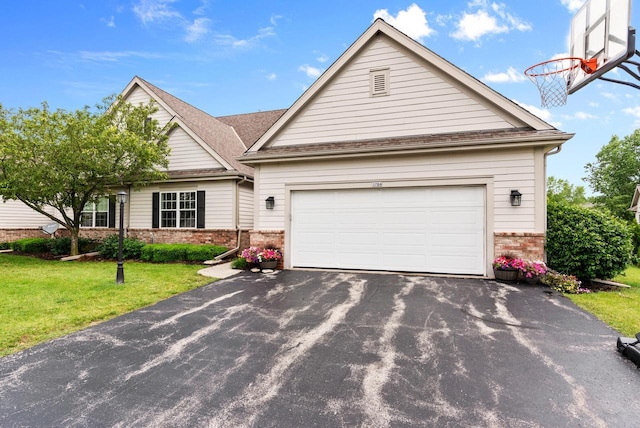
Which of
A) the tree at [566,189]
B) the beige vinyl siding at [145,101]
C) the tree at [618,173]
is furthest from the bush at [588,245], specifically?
the tree at [566,189]

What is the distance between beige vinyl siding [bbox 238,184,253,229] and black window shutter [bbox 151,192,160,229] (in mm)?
3679

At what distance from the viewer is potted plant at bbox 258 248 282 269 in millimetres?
9297

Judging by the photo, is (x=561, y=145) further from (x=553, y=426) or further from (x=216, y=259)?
(x=216, y=259)

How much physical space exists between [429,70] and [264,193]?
607 centimetres

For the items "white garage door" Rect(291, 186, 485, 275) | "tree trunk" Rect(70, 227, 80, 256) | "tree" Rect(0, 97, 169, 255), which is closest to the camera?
"white garage door" Rect(291, 186, 485, 275)

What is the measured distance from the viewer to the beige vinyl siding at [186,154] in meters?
13.0

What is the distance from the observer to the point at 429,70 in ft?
29.2

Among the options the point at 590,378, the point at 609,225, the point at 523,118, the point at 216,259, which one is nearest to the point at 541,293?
the point at 609,225

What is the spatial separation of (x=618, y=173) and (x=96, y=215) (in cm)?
4892

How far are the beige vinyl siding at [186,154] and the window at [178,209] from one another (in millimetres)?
1190

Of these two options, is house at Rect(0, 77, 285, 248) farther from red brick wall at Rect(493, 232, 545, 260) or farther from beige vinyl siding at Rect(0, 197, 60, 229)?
red brick wall at Rect(493, 232, 545, 260)

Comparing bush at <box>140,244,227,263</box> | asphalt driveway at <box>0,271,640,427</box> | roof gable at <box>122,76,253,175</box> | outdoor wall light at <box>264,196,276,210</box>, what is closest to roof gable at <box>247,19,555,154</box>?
outdoor wall light at <box>264,196,276,210</box>

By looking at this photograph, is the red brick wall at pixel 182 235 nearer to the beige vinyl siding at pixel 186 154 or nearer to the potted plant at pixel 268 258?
the beige vinyl siding at pixel 186 154

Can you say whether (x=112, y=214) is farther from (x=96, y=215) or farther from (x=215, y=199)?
(x=215, y=199)
